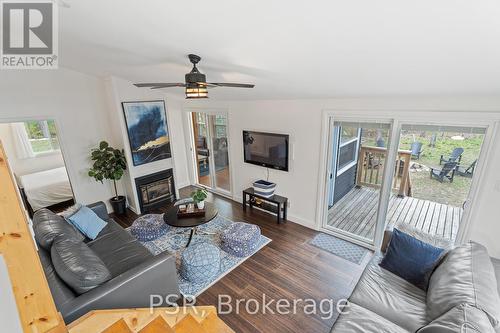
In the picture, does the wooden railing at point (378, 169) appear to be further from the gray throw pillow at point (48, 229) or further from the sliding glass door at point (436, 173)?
the gray throw pillow at point (48, 229)

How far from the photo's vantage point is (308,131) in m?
3.67

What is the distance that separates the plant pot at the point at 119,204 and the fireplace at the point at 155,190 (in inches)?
13.7

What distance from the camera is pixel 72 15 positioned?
1.85 metres

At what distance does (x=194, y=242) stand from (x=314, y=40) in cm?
313

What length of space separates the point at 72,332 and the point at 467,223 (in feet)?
12.5

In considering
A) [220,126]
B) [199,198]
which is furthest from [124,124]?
[199,198]

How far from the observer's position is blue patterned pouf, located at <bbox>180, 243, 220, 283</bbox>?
2787 mm

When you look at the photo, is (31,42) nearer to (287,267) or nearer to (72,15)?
(72,15)

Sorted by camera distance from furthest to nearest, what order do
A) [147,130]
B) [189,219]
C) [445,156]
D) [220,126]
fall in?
[220,126] → [147,130] → [189,219] → [445,156]

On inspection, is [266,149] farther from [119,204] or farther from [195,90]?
[119,204]

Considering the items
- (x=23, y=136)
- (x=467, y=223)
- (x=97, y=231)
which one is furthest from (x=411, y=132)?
(x=23, y=136)

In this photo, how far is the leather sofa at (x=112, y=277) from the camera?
1.89 metres

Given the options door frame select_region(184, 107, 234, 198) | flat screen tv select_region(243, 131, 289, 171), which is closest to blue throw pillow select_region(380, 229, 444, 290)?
flat screen tv select_region(243, 131, 289, 171)

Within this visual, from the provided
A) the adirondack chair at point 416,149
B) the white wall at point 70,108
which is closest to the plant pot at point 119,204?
the white wall at point 70,108
